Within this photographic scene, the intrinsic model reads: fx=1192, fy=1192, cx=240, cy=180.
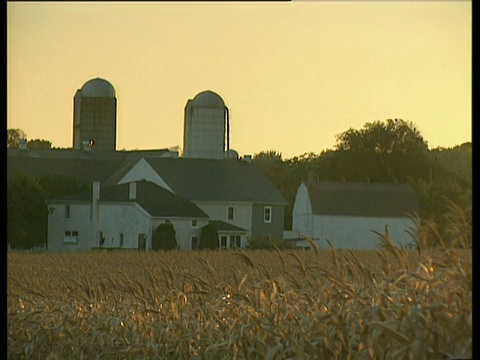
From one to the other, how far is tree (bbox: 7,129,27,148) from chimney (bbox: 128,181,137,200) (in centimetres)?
77

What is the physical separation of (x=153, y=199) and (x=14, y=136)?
1035mm

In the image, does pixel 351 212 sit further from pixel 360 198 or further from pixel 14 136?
pixel 14 136

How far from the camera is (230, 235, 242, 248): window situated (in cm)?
731

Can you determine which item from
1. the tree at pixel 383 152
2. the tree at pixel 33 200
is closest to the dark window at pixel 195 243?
the tree at pixel 33 200

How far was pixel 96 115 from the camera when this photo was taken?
7.39m

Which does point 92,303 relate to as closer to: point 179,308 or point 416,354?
point 179,308

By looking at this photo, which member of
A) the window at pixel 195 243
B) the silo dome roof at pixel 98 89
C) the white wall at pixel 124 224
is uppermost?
the silo dome roof at pixel 98 89

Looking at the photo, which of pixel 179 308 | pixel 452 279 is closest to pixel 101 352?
pixel 179 308

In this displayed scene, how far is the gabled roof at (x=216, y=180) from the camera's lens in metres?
7.14

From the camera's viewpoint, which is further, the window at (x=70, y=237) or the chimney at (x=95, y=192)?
the chimney at (x=95, y=192)

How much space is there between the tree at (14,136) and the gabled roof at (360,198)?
7.44ft

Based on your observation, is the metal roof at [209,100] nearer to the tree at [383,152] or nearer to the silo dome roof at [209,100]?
the silo dome roof at [209,100]

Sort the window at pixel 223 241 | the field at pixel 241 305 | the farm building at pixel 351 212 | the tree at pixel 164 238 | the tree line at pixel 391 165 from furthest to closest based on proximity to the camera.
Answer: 1. the tree at pixel 164 238
2. the window at pixel 223 241
3. the farm building at pixel 351 212
4. the tree line at pixel 391 165
5. the field at pixel 241 305

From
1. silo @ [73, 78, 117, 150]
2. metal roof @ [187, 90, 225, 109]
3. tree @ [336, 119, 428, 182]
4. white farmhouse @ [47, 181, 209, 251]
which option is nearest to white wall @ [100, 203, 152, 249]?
white farmhouse @ [47, 181, 209, 251]
